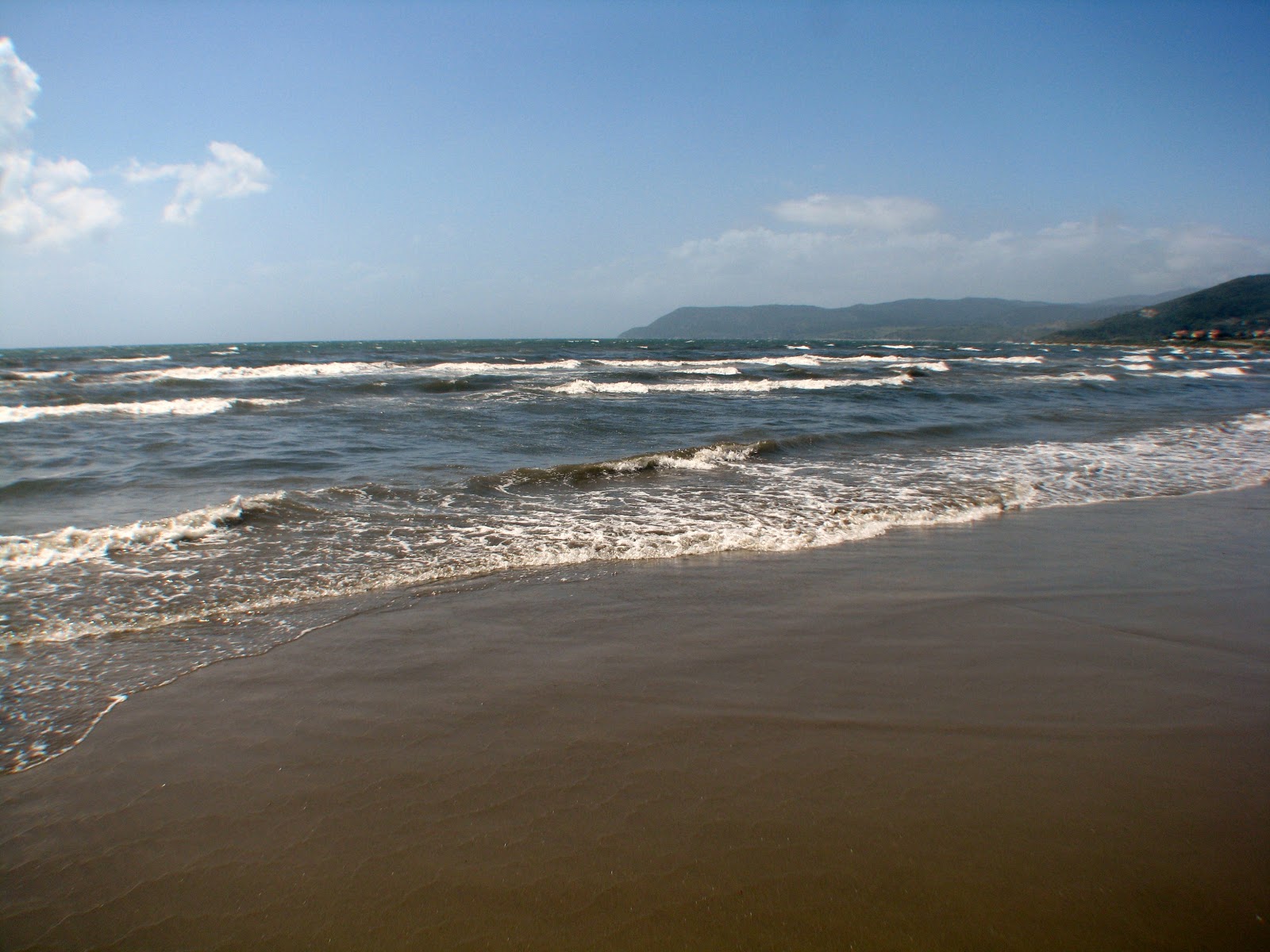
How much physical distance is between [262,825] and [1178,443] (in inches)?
627

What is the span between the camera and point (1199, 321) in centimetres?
8556

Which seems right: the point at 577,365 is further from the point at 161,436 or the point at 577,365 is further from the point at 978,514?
the point at 978,514

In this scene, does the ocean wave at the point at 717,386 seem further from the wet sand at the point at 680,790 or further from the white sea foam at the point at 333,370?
the wet sand at the point at 680,790

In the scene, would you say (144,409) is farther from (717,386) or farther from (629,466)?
(717,386)

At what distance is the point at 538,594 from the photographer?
201 inches

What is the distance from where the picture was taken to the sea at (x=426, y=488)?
4.61 meters

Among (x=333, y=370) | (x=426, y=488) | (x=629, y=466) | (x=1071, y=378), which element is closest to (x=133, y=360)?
(x=333, y=370)

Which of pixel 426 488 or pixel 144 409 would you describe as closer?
pixel 426 488

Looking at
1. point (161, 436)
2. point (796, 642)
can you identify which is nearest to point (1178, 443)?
point (796, 642)

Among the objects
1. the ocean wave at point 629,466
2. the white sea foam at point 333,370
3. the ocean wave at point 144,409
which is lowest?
the ocean wave at point 629,466

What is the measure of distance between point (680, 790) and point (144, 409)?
2041 cm

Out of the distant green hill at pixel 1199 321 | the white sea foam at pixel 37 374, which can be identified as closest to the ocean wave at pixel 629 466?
the white sea foam at pixel 37 374

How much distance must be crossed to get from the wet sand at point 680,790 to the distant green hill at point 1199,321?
89813 mm

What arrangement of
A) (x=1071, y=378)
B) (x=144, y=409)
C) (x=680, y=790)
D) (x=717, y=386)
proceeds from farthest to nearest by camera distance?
(x=1071, y=378) → (x=717, y=386) → (x=144, y=409) → (x=680, y=790)
